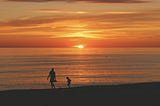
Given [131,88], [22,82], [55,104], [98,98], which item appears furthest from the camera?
[22,82]

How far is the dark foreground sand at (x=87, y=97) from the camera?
64.0 ft

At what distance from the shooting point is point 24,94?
21922mm

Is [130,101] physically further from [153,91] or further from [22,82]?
[22,82]

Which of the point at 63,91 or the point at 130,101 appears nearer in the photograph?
the point at 130,101

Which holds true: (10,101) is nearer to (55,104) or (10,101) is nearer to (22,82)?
(55,104)

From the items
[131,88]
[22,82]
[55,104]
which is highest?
[22,82]

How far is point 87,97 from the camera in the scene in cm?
2111

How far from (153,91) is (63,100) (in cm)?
561

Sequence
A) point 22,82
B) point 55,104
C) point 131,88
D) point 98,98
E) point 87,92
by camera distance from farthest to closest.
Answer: point 22,82 < point 131,88 < point 87,92 < point 98,98 < point 55,104

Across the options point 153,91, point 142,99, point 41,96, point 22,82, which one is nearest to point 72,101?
point 41,96

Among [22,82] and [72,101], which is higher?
[22,82]

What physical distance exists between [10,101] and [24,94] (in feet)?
6.77

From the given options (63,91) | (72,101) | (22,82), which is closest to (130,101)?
(72,101)

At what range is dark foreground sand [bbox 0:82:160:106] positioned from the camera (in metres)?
19.5
